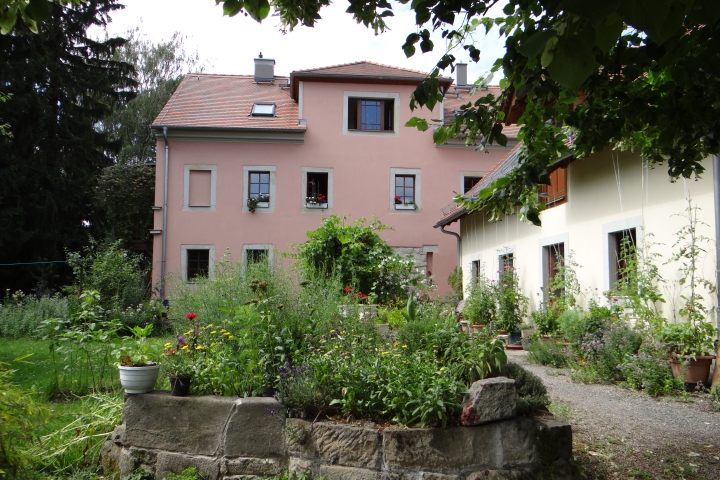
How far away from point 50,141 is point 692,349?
18.5 m

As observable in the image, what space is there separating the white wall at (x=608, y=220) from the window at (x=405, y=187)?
5900 millimetres

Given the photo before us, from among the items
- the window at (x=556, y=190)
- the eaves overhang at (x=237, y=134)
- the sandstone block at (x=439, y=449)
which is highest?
the eaves overhang at (x=237, y=134)

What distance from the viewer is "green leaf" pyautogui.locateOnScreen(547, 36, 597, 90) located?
4.71 ft

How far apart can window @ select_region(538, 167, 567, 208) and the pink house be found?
7.16 meters

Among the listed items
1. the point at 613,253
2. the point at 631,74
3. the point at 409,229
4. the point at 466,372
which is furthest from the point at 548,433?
the point at 409,229

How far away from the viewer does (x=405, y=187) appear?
57.9ft

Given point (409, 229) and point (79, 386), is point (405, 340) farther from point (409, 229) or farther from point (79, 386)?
point (409, 229)

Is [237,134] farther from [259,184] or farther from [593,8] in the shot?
[593,8]

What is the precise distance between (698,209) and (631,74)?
3585 mm

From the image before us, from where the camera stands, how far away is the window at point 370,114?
17.6 meters

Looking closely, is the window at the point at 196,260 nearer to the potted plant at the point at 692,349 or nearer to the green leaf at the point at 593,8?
the potted plant at the point at 692,349

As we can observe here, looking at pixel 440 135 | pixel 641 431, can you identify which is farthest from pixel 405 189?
pixel 440 135

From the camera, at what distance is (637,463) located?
3730 mm

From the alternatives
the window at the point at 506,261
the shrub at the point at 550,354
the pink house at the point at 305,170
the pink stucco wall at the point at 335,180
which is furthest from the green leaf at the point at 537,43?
the pink stucco wall at the point at 335,180
